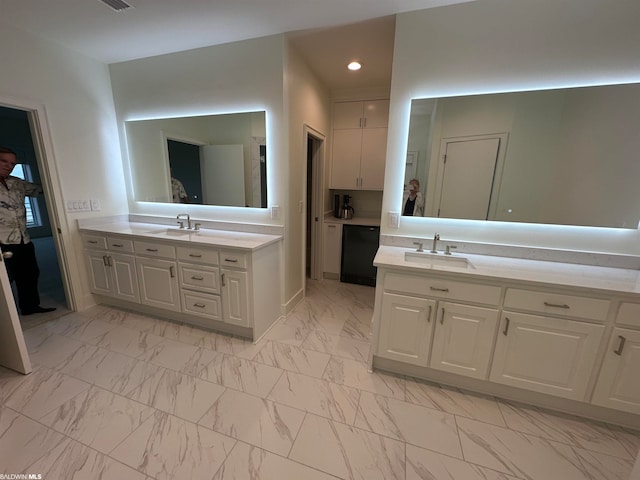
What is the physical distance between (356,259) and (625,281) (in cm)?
251

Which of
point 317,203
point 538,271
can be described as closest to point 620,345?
point 538,271

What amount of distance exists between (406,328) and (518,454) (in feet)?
2.73

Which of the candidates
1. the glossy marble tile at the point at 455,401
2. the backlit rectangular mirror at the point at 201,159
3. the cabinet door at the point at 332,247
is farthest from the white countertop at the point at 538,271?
the cabinet door at the point at 332,247

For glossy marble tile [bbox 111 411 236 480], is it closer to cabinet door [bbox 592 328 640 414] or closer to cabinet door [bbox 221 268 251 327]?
cabinet door [bbox 221 268 251 327]

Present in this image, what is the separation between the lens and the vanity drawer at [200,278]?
2309mm

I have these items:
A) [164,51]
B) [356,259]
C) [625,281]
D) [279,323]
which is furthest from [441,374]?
A: [164,51]

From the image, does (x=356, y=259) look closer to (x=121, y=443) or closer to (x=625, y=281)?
(x=625, y=281)

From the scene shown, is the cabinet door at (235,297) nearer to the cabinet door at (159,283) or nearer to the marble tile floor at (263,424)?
the marble tile floor at (263,424)

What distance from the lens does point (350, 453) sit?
4.60ft

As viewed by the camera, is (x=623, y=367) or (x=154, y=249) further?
(x=154, y=249)

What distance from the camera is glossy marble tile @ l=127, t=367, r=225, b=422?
64.7 inches

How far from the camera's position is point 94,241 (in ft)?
8.90

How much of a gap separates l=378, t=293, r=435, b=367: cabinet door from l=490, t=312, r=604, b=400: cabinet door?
432 millimetres

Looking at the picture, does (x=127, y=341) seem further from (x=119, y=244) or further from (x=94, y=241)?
(x=94, y=241)
